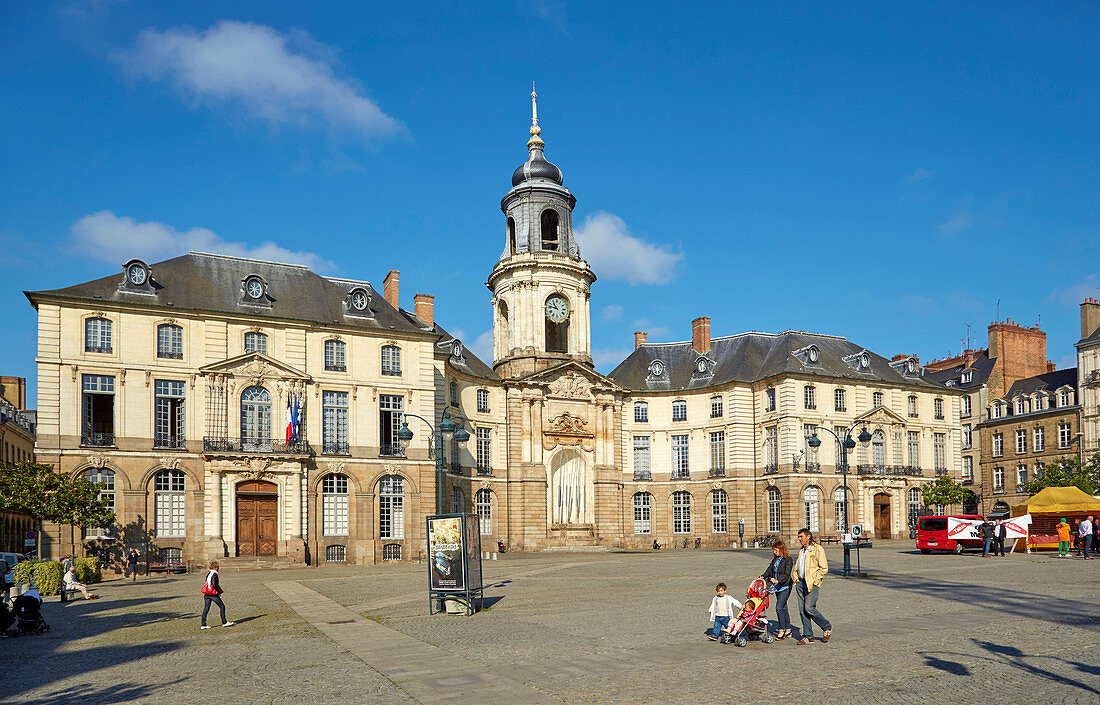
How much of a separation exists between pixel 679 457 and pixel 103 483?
123 feet

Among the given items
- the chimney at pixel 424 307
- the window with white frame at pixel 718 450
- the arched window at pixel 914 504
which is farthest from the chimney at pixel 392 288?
the arched window at pixel 914 504

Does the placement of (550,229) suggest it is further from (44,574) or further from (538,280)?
(44,574)

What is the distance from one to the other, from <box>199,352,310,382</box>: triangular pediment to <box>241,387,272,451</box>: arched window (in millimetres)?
795

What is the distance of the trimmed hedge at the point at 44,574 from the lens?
27547 mm

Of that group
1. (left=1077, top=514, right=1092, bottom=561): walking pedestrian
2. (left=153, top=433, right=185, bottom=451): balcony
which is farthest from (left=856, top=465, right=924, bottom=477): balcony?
(left=153, top=433, right=185, bottom=451): balcony

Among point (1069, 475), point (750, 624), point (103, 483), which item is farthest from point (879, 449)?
point (750, 624)

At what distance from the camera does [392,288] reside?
54.2m

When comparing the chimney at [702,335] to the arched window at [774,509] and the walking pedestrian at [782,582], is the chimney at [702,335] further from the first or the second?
the walking pedestrian at [782,582]

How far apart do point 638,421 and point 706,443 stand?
195 inches

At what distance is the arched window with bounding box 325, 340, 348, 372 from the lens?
46531 millimetres

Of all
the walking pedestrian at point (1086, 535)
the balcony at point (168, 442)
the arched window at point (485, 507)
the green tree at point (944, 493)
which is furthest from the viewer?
the green tree at point (944, 493)

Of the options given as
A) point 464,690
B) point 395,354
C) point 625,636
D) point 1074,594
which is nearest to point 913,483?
point 395,354

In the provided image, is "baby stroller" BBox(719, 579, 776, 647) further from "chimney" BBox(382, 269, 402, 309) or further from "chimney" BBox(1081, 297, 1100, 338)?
"chimney" BBox(1081, 297, 1100, 338)

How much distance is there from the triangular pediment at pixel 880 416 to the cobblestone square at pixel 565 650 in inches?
1434
